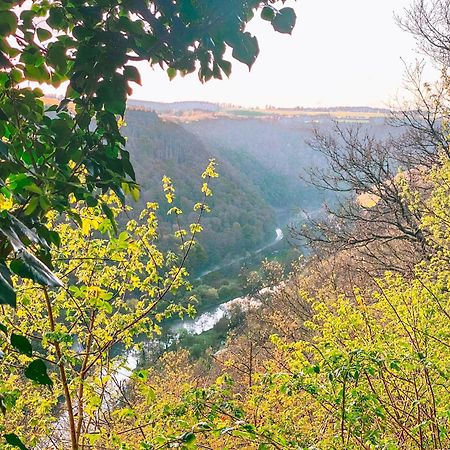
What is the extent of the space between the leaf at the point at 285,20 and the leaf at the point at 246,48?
7cm

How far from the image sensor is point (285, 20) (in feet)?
4.26

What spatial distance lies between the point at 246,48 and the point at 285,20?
0.44 ft

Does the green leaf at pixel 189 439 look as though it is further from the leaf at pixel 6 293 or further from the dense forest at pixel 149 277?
the leaf at pixel 6 293

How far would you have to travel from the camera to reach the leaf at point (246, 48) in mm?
1312

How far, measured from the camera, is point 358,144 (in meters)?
11.8

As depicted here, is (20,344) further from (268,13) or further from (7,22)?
(268,13)

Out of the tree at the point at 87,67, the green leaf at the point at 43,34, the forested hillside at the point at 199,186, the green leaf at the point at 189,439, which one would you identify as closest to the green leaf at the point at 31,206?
the tree at the point at 87,67

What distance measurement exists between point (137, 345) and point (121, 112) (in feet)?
14.8

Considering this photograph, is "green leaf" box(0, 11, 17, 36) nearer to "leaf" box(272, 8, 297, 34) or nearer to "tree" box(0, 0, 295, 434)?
"tree" box(0, 0, 295, 434)

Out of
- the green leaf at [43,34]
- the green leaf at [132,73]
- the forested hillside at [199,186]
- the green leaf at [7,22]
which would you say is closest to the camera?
the green leaf at [7,22]

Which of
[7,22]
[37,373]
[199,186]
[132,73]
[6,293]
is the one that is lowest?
[199,186]

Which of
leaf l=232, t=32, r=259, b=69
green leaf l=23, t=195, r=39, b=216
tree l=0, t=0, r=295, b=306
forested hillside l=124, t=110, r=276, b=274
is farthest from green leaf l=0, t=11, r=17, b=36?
forested hillside l=124, t=110, r=276, b=274

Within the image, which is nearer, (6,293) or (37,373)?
(6,293)

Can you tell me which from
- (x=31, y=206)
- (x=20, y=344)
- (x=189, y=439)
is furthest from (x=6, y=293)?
(x=189, y=439)
